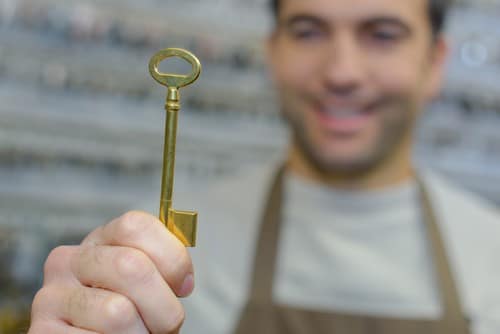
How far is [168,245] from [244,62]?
145 centimetres

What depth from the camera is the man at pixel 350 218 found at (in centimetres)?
129

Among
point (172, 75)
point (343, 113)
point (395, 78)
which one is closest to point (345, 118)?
point (343, 113)

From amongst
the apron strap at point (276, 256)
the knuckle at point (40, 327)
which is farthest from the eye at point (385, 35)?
the knuckle at point (40, 327)

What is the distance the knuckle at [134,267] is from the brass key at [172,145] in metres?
0.04

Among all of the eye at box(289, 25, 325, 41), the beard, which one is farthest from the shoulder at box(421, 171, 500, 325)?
the eye at box(289, 25, 325, 41)

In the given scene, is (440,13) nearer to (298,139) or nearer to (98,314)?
(298,139)

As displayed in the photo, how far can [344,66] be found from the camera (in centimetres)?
126

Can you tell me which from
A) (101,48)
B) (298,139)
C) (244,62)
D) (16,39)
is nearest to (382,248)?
(298,139)

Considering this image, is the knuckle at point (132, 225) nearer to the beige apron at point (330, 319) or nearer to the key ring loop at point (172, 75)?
the key ring loop at point (172, 75)

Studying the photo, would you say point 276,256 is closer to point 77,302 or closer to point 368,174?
point 368,174

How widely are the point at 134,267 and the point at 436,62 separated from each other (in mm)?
1061

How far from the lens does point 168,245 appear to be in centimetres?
57

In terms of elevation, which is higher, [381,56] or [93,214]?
[381,56]

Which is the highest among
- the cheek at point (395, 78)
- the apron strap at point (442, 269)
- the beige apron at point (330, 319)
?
the cheek at point (395, 78)
